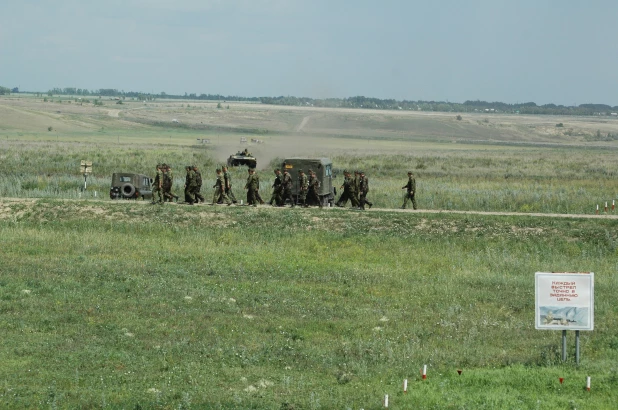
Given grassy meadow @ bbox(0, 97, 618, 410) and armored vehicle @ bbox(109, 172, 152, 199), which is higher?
armored vehicle @ bbox(109, 172, 152, 199)

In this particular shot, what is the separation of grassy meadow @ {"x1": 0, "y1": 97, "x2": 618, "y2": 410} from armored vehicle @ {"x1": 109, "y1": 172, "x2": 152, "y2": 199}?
1077 millimetres

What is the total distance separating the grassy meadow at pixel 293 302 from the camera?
1487 centimetres

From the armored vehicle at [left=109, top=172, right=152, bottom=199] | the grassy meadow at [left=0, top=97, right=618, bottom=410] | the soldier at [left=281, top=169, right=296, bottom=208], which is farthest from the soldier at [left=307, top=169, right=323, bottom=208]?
the armored vehicle at [left=109, top=172, right=152, bottom=199]

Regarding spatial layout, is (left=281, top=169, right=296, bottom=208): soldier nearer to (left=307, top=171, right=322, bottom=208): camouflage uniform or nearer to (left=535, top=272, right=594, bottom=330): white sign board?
(left=307, top=171, right=322, bottom=208): camouflage uniform

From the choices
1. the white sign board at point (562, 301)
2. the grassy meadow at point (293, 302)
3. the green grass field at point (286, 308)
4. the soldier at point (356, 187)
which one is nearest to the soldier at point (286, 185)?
the grassy meadow at point (293, 302)

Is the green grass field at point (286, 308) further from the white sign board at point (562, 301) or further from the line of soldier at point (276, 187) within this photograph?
the line of soldier at point (276, 187)

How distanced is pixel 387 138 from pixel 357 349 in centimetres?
11118

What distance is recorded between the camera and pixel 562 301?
1594 centimetres

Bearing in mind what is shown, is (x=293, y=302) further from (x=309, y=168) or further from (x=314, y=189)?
(x=309, y=168)

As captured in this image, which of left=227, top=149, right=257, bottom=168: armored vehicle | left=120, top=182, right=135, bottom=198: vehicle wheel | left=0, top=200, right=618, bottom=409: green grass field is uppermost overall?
left=227, top=149, right=257, bottom=168: armored vehicle

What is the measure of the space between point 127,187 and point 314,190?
799 centimetres

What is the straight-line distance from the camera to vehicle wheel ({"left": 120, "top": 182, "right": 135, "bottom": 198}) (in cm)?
3950

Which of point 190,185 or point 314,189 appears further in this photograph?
point 314,189

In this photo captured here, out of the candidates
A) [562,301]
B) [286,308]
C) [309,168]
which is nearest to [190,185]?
[309,168]
